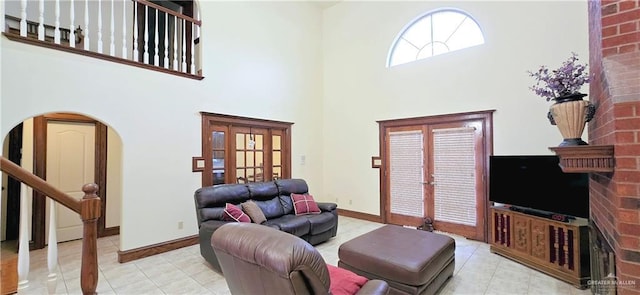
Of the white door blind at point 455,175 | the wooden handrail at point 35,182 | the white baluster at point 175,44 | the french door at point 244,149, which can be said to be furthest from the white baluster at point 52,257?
the white door blind at point 455,175

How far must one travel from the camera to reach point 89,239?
1.44 meters

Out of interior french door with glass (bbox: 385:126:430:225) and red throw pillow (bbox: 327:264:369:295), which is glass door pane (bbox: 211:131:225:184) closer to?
interior french door with glass (bbox: 385:126:430:225)

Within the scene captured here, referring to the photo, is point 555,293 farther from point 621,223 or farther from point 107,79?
point 107,79

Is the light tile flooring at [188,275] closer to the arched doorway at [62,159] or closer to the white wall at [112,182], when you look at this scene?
the arched doorway at [62,159]

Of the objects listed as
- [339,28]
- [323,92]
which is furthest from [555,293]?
[339,28]

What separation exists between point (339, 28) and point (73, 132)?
216 inches

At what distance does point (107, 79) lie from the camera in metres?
3.64

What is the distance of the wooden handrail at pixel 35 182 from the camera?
1.23 m

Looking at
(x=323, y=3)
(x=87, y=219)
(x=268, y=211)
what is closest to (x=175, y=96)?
(x=268, y=211)

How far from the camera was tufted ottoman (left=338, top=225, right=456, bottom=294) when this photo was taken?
7.87 feet

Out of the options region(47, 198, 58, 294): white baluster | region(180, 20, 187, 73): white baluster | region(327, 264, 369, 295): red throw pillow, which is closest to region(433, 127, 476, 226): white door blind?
region(327, 264, 369, 295): red throw pillow

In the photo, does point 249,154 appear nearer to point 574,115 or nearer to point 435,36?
point 435,36

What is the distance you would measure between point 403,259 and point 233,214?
2.13 meters

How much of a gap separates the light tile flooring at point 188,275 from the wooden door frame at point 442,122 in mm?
963
